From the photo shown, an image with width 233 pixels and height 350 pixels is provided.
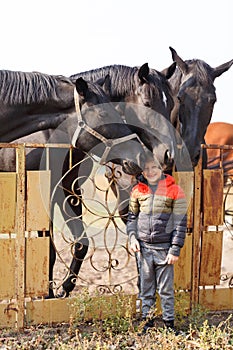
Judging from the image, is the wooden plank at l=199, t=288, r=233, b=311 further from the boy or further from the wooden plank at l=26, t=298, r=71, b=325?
the wooden plank at l=26, t=298, r=71, b=325

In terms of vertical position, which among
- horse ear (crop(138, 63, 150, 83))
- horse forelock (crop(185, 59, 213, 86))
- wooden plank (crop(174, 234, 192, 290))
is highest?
horse forelock (crop(185, 59, 213, 86))

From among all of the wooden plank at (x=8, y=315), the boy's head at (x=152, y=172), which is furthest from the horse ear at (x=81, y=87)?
the wooden plank at (x=8, y=315)

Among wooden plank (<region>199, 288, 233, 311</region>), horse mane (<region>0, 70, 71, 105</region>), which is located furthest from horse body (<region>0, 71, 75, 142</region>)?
wooden plank (<region>199, 288, 233, 311</region>)

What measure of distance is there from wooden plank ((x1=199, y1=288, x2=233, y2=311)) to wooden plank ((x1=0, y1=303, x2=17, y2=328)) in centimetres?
150

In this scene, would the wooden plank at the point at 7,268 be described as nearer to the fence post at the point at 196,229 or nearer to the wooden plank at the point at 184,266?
the wooden plank at the point at 184,266

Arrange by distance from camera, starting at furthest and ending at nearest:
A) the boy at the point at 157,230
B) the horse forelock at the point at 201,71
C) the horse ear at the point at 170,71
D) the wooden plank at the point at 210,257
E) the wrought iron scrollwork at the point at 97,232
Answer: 1. the horse ear at the point at 170,71
2. the horse forelock at the point at 201,71
3. the wooden plank at the point at 210,257
4. the wrought iron scrollwork at the point at 97,232
5. the boy at the point at 157,230

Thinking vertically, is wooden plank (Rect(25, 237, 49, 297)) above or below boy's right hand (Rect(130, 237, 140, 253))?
below

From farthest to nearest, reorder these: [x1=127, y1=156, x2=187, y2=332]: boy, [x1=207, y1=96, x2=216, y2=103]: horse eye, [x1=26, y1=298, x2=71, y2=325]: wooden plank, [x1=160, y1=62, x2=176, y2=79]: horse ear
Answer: [x1=160, y1=62, x2=176, y2=79]: horse ear → [x1=207, y1=96, x2=216, y2=103]: horse eye → [x1=26, y1=298, x2=71, y2=325]: wooden plank → [x1=127, y1=156, x2=187, y2=332]: boy

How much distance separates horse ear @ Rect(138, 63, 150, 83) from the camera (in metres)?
3.82

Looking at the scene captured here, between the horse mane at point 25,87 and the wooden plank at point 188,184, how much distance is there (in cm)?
114

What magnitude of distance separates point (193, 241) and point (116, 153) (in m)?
0.99

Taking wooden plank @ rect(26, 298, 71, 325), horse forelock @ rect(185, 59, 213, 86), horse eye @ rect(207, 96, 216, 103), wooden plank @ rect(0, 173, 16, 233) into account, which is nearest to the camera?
wooden plank @ rect(0, 173, 16, 233)

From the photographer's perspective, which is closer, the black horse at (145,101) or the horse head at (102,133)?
the horse head at (102,133)

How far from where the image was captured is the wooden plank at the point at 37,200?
3.43 meters
